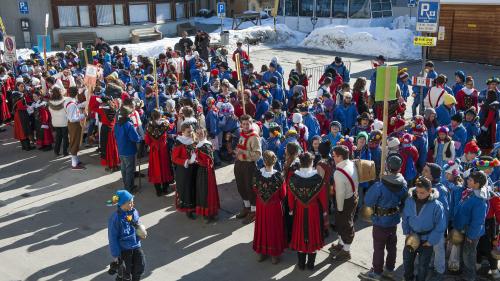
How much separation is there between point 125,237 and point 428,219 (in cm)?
368

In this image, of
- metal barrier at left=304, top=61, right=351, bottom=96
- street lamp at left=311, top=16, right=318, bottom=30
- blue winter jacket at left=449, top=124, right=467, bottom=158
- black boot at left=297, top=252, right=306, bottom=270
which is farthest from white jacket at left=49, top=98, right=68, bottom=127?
street lamp at left=311, top=16, right=318, bottom=30

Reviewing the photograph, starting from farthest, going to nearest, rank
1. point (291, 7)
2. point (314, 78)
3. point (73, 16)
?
1. point (291, 7)
2. point (73, 16)
3. point (314, 78)

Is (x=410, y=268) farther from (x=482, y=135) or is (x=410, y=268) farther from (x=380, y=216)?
(x=482, y=135)

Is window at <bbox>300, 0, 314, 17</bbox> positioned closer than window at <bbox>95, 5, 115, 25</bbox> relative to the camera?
No

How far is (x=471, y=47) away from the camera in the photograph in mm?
23875

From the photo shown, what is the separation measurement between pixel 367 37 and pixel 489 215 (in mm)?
22157

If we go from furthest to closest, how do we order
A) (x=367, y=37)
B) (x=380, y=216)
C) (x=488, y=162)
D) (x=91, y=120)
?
1. (x=367, y=37)
2. (x=91, y=120)
3. (x=488, y=162)
4. (x=380, y=216)

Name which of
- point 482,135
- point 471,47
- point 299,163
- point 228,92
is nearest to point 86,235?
point 299,163

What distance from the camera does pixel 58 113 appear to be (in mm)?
12039

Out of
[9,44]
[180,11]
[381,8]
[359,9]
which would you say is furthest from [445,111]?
[180,11]

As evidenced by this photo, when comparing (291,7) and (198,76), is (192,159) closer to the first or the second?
(198,76)

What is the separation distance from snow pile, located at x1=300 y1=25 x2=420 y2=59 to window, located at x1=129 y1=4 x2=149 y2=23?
36.7 feet

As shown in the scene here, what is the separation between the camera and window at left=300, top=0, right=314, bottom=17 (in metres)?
33.3

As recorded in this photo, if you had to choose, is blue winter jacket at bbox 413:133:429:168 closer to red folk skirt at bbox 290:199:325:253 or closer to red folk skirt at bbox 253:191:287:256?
red folk skirt at bbox 290:199:325:253
